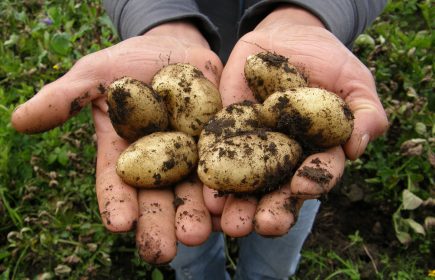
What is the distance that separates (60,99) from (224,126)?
62cm

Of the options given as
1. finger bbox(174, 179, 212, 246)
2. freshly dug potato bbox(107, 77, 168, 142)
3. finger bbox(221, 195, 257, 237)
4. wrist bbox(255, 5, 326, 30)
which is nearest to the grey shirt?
wrist bbox(255, 5, 326, 30)

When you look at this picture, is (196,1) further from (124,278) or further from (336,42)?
(124,278)

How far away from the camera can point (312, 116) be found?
172 centimetres

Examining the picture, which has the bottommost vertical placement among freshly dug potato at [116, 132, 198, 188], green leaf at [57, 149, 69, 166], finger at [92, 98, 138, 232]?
green leaf at [57, 149, 69, 166]

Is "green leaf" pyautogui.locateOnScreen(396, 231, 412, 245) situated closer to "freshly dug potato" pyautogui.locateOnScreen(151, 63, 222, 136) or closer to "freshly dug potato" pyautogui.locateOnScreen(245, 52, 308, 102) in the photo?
"freshly dug potato" pyautogui.locateOnScreen(245, 52, 308, 102)

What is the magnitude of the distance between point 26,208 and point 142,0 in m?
1.24

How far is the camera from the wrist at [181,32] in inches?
88.0

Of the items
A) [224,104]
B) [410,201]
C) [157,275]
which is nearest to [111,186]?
[224,104]

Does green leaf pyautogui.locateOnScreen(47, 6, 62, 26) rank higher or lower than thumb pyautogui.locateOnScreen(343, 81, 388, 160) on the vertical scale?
lower

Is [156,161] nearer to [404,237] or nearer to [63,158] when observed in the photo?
[63,158]

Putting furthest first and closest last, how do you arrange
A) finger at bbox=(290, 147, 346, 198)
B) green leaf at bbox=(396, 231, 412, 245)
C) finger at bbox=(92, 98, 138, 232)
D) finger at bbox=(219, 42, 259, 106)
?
green leaf at bbox=(396, 231, 412, 245) < finger at bbox=(219, 42, 259, 106) < finger at bbox=(92, 98, 138, 232) < finger at bbox=(290, 147, 346, 198)

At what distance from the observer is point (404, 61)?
10.2ft

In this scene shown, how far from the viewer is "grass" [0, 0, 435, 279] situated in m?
2.36

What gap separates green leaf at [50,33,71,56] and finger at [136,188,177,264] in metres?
1.68
